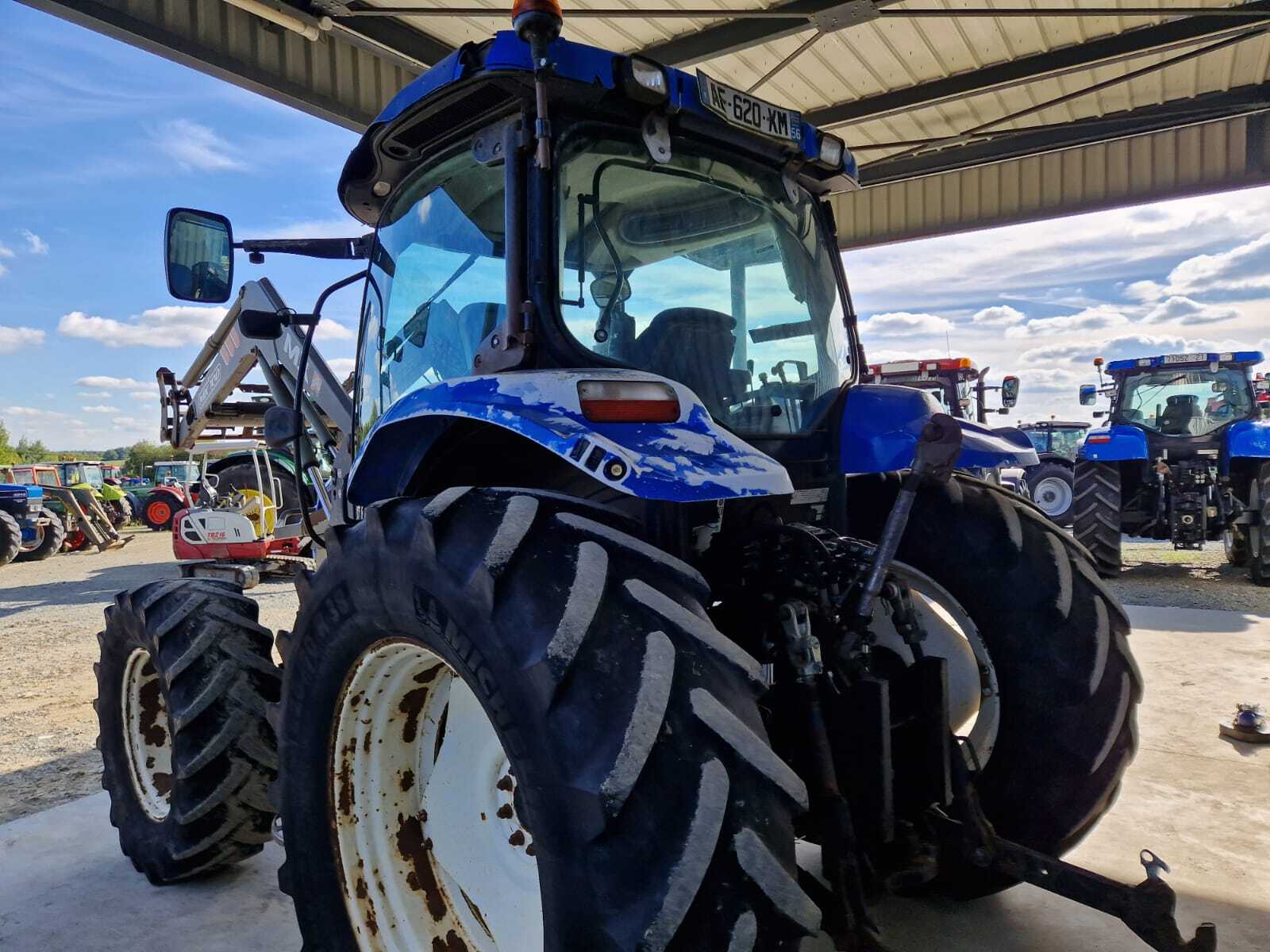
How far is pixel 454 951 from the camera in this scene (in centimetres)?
198

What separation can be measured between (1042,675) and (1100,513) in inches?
307

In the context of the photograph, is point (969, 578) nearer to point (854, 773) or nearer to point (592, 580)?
point (854, 773)

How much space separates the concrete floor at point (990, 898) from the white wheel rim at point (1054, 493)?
Answer: 29.2 ft

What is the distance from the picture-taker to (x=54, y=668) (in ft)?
21.2

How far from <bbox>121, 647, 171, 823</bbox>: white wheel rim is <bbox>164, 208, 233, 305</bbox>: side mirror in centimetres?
120

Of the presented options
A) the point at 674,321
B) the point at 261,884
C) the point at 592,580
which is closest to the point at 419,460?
the point at 674,321

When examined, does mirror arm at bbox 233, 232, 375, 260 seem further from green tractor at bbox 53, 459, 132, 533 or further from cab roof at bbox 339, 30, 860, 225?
green tractor at bbox 53, 459, 132, 533

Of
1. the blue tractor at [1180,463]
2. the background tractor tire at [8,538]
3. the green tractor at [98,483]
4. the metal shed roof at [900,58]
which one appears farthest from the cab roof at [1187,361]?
the green tractor at [98,483]

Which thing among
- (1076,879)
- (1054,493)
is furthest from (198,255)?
(1054,493)

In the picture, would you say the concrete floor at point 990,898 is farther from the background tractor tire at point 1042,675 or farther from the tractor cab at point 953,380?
the tractor cab at point 953,380

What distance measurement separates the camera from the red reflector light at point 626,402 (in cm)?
160

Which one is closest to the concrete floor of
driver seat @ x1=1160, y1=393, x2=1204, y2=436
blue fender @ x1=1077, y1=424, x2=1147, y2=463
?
blue fender @ x1=1077, y1=424, x2=1147, y2=463

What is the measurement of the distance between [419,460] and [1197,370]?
10.6m

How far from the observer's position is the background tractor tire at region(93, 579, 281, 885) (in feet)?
8.53
